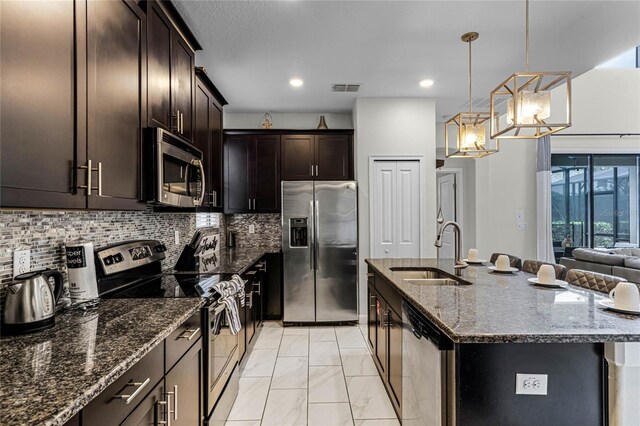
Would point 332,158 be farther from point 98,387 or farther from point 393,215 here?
point 98,387

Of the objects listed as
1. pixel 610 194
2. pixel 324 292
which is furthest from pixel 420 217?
pixel 610 194

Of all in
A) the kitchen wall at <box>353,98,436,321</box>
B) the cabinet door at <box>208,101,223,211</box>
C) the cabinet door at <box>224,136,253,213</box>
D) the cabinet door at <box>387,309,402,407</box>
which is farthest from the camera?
the cabinet door at <box>224,136,253,213</box>

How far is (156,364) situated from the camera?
4.24 ft

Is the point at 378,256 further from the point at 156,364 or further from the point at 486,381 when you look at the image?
the point at 156,364

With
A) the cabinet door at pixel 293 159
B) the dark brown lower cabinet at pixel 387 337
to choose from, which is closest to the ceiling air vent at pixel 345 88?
the cabinet door at pixel 293 159

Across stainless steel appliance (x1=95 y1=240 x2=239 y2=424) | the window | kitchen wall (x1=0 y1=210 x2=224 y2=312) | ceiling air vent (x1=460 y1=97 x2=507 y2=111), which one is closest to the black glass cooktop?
stainless steel appliance (x1=95 y1=240 x2=239 y2=424)

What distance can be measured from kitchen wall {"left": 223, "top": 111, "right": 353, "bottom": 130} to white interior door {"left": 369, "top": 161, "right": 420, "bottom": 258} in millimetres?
1022

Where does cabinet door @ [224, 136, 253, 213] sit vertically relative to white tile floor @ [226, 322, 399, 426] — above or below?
above

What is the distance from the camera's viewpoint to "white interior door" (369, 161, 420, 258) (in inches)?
169

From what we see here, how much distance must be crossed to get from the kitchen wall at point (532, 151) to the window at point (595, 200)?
0.25 meters

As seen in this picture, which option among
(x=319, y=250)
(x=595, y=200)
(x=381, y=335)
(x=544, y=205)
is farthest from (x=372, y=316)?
(x=595, y=200)

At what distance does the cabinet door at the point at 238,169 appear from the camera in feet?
14.6

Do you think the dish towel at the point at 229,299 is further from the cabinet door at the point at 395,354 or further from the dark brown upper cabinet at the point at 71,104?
the cabinet door at the point at 395,354

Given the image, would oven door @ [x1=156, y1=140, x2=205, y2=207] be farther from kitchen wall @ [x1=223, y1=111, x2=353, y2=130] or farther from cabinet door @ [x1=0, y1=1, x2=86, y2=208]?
kitchen wall @ [x1=223, y1=111, x2=353, y2=130]
